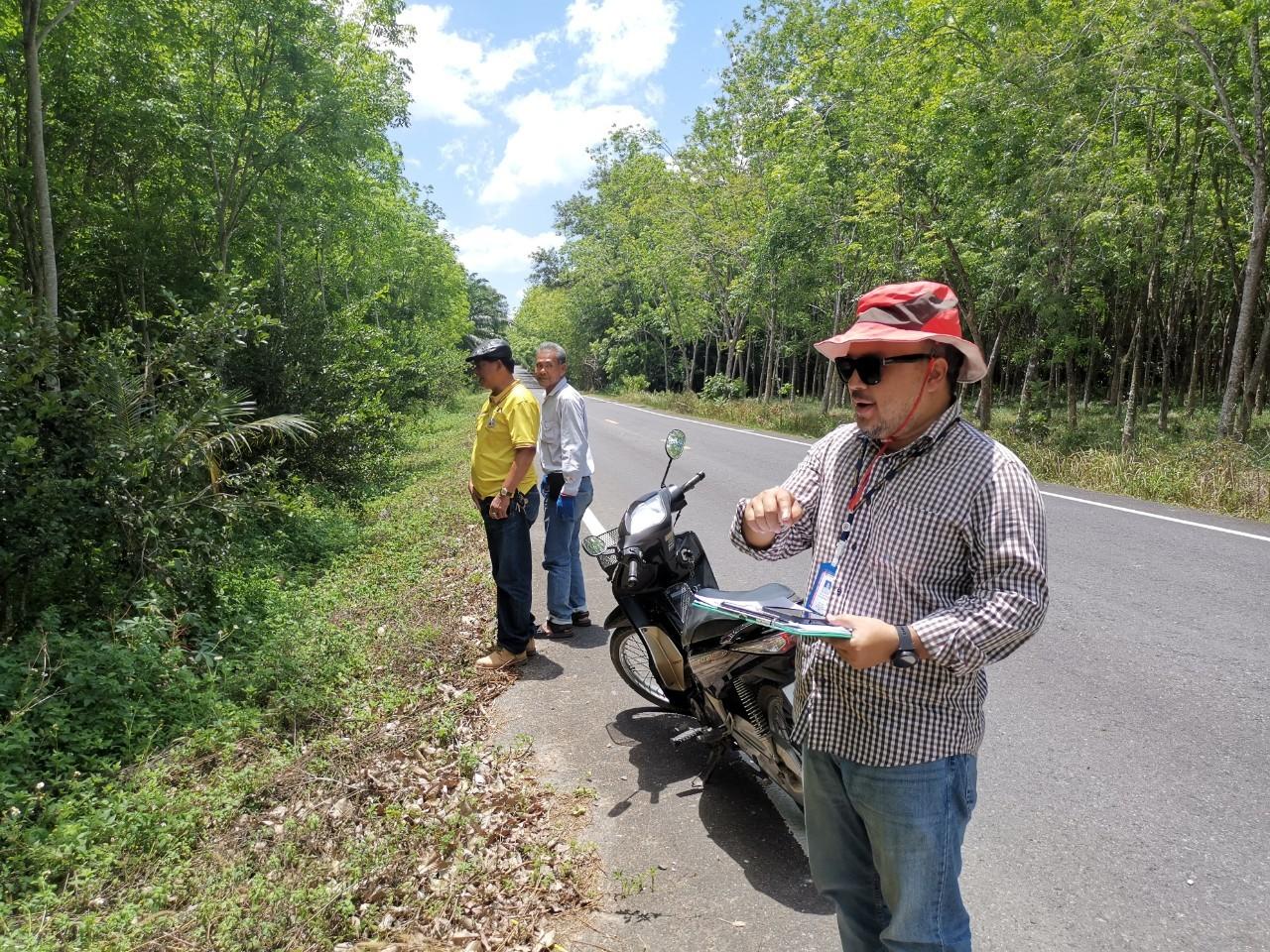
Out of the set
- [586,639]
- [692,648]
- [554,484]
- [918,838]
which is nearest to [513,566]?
[554,484]

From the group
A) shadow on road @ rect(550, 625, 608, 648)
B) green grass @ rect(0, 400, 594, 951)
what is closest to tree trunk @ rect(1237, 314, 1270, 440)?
shadow on road @ rect(550, 625, 608, 648)

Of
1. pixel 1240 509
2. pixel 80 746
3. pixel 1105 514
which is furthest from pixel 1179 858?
pixel 1240 509

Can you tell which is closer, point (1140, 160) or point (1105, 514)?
point (1105, 514)

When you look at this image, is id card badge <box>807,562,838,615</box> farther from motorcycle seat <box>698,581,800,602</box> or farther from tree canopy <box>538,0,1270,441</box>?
tree canopy <box>538,0,1270,441</box>

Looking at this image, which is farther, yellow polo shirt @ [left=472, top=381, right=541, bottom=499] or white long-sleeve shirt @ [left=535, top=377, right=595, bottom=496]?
white long-sleeve shirt @ [left=535, top=377, right=595, bottom=496]

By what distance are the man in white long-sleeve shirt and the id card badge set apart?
11.7 feet

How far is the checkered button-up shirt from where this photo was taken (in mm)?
1545

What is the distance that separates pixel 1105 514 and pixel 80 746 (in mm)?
9731

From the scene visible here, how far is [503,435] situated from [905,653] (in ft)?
11.9

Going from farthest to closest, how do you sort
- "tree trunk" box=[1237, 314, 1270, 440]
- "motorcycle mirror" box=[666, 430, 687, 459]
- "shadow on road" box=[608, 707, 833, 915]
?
"tree trunk" box=[1237, 314, 1270, 440], "motorcycle mirror" box=[666, 430, 687, 459], "shadow on road" box=[608, 707, 833, 915]

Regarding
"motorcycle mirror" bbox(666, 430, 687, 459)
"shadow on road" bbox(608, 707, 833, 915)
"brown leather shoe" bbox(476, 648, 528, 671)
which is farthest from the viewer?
"brown leather shoe" bbox(476, 648, 528, 671)

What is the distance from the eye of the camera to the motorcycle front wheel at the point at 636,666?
4148 millimetres

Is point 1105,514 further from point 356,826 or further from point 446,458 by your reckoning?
point 446,458

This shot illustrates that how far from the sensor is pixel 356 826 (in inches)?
129
